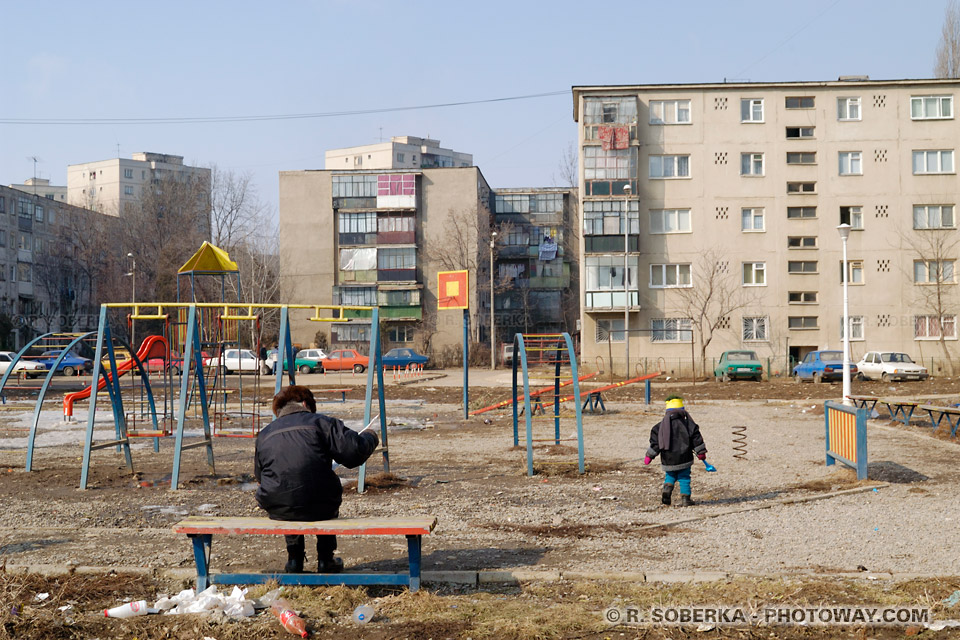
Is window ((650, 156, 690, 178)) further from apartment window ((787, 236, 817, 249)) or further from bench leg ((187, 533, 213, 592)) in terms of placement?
bench leg ((187, 533, 213, 592))

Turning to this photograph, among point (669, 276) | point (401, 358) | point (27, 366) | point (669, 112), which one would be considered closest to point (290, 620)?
point (27, 366)

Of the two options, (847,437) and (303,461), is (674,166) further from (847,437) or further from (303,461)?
(303,461)

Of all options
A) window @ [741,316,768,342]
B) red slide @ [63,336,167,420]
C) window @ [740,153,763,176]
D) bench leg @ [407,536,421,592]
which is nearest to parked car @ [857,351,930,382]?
window @ [741,316,768,342]

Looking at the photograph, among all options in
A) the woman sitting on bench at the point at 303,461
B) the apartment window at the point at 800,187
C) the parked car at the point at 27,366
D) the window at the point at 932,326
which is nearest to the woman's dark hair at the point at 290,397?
the woman sitting on bench at the point at 303,461

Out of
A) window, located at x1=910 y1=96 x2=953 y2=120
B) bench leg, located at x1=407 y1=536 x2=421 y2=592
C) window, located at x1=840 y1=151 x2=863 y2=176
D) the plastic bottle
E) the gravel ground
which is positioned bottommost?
the gravel ground

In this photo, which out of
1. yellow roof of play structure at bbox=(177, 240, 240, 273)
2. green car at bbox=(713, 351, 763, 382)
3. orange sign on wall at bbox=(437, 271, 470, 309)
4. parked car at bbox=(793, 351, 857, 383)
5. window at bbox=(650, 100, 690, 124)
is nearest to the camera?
yellow roof of play structure at bbox=(177, 240, 240, 273)

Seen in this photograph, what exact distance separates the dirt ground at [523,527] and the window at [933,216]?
119 ft

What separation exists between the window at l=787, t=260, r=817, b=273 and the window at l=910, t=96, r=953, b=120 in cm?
991

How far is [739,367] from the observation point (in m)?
39.6

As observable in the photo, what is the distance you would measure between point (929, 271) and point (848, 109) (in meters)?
10.1

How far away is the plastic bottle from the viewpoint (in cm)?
553

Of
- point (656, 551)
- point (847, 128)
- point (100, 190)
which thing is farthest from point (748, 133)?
point (100, 190)

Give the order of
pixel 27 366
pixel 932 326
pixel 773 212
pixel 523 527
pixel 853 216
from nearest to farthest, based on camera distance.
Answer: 1. pixel 523 527
2. pixel 27 366
3. pixel 932 326
4. pixel 853 216
5. pixel 773 212

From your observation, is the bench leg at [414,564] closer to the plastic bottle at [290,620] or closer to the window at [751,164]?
the plastic bottle at [290,620]
